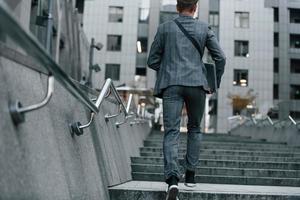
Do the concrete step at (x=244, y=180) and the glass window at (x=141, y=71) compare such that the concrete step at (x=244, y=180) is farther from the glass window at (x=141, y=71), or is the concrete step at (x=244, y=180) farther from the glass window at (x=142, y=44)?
the glass window at (x=142, y=44)

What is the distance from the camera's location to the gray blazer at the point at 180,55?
14.1 ft

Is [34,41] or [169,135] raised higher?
[34,41]

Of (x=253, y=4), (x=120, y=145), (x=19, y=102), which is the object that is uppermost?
(x=253, y=4)

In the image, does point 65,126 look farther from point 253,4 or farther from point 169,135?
point 253,4

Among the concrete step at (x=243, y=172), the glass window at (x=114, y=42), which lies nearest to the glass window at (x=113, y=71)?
the glass window at (x=114, y=42)

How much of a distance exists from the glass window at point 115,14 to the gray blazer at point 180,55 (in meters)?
35.7

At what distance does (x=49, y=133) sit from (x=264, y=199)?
2485 millimetres

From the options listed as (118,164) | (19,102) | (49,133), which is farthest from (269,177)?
(19,102)

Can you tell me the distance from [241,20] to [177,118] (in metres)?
37.8

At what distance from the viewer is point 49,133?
299 centimetres

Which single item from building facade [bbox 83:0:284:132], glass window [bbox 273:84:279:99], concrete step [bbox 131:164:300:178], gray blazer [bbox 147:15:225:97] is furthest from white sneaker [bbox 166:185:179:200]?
glass window [bbox 273:84:279:99]

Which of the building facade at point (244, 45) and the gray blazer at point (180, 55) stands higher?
the building facade at point (244, 45)

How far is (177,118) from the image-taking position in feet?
14.0

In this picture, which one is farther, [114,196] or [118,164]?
[118,164]
